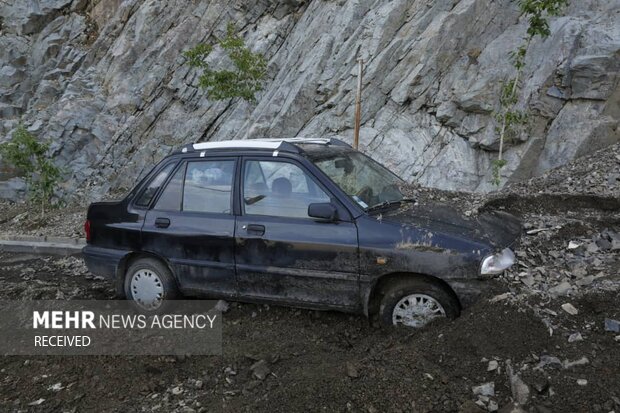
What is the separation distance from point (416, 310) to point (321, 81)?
11433 millimetres

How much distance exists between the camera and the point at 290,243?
4.39m

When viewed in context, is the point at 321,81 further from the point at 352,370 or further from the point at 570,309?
the point at 352,370

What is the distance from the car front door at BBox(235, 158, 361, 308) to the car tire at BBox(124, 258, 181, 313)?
85 centimetres

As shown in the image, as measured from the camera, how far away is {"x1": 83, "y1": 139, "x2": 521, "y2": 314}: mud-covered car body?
4016 mm

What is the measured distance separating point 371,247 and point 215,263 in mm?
1568

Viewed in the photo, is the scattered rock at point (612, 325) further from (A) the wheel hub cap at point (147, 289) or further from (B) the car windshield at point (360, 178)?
(A) the wheel hub cap at point (147, 289)

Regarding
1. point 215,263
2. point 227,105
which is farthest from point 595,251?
point 227,105

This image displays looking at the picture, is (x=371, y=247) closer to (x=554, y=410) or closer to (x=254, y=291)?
(x=254, y=291)

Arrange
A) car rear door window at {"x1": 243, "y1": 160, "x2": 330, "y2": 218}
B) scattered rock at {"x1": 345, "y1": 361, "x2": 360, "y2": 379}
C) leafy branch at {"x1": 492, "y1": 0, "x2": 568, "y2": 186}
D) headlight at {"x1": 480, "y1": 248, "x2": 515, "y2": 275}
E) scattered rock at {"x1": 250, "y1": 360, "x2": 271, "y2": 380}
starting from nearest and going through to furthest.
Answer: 1. scattered rock at {"x1": 345, "y1": 361, "x2": 360, "y2": 379}
2. scattered rock at {"x1": 250, "y1": 360, "x2": 271, "y2": 380}
3. headlight at {"x1": 480, "y1": 248, "x2": 515, "y2": 275}
4. car rear door window at {"x1": 243, "y1": 160, "x2": 330, "y2": 218}
5. leafy branch at {"x1": 492, "y1": 0, "x2": 568, "y2": 186}

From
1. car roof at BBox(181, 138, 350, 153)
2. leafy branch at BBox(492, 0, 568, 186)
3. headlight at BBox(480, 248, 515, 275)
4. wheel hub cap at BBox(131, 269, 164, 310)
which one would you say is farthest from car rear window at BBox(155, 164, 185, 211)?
leafy branch at BBox(492, 0, 568, 186)

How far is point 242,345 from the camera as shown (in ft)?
14.1

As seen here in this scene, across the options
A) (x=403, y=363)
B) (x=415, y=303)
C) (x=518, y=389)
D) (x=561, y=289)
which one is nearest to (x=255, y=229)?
(x=415, y=303)

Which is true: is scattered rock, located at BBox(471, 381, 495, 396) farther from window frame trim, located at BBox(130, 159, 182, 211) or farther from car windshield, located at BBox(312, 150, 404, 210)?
window frame trim, located at BBox(130, 159, 182, 211)

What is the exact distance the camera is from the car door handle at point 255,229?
4.51 meters
